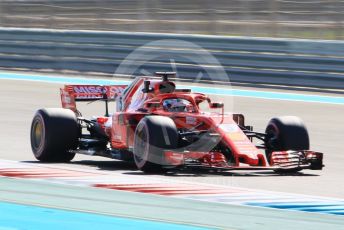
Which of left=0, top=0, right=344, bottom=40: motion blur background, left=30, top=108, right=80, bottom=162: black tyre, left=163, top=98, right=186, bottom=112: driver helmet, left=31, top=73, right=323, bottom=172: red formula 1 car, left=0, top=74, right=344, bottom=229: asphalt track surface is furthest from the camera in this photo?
left=0, top=0, right=344, bottom=40: motion blur background

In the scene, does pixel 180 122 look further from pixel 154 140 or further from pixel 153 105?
pixel 154 140

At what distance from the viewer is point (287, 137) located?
10.7 metres

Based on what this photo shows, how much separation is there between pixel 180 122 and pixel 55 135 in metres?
1.50

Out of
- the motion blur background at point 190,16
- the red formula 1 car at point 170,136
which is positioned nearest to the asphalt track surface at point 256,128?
the red formula 1 car at point 170,136

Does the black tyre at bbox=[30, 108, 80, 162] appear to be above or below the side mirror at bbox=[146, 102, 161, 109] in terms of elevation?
below

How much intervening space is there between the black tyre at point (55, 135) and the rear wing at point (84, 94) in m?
0.94

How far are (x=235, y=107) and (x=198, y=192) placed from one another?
8749 millimetres

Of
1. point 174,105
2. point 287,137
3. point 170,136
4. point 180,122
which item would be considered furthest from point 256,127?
point 170,136

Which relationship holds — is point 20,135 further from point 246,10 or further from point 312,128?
point 246,10

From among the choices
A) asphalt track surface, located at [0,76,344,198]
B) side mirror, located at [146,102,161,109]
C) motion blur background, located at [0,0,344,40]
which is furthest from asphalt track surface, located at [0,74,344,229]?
motion blur background, located at [0,0,344,40]

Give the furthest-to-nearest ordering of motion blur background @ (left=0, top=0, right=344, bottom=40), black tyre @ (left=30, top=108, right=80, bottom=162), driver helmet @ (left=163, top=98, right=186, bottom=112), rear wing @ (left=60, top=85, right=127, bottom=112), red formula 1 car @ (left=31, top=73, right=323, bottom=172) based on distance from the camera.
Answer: motion blur background @ (left=0, top=0, right=344, bottom=40)
rear wing @ (left=60, top=85, right=127, bottom=112)
black tyre @ (left=30, top=108, right=80, bottom=162)
driver helmet @ (left=163, top=98, right=186, bottom=112)
red formula 1 car @ (left=31, top=73, right=323, bottom=172)

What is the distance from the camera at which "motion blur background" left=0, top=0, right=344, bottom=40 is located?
22.5m

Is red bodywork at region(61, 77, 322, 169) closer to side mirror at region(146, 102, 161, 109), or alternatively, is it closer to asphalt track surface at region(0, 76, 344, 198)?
side mirror at region(146, 102, 161, 109)

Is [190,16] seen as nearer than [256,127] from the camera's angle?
No
